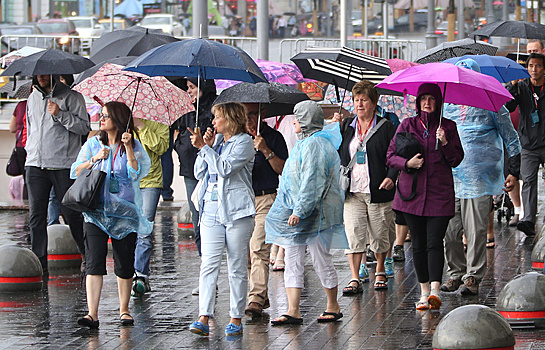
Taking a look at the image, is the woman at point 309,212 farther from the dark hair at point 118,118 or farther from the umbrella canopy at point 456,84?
the dark hair at point 118,118

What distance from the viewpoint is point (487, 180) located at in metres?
9.04

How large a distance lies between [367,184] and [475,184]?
3.10 feet

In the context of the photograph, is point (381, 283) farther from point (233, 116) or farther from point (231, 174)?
point (233, 116)

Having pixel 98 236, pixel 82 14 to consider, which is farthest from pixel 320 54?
pixel 82 14

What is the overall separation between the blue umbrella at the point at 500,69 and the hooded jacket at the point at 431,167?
281 cm

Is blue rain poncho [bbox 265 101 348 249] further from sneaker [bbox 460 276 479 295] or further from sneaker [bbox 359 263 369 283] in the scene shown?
sneaker [bbox 359 263 369 283]

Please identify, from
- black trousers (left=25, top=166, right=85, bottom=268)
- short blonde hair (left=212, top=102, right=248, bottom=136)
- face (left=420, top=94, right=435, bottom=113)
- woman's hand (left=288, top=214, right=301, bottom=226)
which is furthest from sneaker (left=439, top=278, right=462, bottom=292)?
black trousers (left=25, top=166, right=85, bottom=268)

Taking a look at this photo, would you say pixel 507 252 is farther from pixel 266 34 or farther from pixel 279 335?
pixel 266 34

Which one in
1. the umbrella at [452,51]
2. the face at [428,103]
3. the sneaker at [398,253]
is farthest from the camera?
the umbrella at [452,51]

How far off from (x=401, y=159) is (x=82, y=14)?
52.4 metres

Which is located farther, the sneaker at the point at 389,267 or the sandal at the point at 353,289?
the sneaker at the point at 389,267

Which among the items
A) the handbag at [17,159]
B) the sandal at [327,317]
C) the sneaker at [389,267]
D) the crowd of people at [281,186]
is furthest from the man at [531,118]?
the handbag at [17,159]

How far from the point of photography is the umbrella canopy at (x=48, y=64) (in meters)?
9.85

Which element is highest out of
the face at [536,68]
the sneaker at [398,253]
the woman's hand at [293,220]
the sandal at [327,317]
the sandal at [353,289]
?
the face at [536,68]
